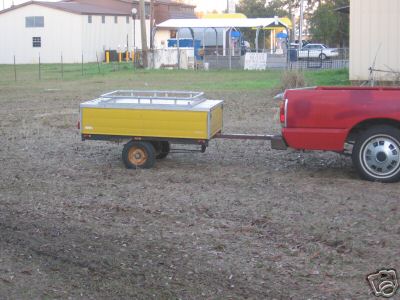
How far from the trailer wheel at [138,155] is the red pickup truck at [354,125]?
2045 mm

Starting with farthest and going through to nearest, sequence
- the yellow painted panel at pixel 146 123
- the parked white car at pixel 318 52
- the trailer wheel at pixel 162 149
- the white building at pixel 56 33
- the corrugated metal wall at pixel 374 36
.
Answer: the white building at pixel 56 33, the parked white car at pixel 318 52, the corrugated metal wall at pixel 374 36, the trailer wheel at pixel 162 149, the yellow painted panel at pixel 146 123

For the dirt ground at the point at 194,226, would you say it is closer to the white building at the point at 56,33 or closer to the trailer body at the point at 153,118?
the trailer body at the point at 153,118

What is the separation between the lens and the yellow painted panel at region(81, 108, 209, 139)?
10.0 metres

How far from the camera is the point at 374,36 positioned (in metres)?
21.5

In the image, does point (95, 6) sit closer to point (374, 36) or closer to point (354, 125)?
point (374, 36)

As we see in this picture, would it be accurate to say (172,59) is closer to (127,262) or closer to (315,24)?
(315,24)

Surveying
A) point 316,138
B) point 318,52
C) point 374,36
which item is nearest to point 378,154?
point 316,138

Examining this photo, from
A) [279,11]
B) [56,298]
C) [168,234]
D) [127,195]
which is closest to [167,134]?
[127,195]

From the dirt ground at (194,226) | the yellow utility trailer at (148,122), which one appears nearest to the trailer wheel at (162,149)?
the dirt ground at (194,226)

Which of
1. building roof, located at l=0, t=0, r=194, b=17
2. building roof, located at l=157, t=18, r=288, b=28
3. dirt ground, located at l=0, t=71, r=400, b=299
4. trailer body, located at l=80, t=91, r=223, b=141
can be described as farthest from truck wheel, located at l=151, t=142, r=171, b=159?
building roof, located at l=0, t=0, r=194, b=17

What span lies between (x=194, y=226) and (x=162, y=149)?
4026 millimetres

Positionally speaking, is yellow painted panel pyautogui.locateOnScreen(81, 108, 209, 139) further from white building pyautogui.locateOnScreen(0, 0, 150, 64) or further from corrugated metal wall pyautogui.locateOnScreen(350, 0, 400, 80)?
white building pyautogui.locateOnScreen(0, 0, 150, 64)

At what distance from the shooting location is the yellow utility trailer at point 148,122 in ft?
33.0

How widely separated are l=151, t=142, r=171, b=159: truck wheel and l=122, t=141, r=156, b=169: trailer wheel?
0.55 metres
